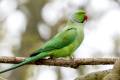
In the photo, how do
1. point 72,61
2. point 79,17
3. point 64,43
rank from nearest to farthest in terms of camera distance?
point 72,61 < point 64,43 < point 79,17

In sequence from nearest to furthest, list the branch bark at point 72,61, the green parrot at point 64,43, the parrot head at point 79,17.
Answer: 1. the branch bark at point 72,61
2. the green parrot at point 64,43
3. the parrot head at point 79,17

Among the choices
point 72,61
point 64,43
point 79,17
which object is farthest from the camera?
point 79,17

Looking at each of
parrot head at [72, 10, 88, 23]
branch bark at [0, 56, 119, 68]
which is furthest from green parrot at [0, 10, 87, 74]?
branch bark at [0, 56, 119, 68]

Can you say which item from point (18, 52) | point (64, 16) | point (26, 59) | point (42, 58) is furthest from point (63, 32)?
point (64, 16)

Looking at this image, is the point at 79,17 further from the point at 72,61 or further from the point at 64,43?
the point at 72,61

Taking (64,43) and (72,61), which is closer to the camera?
(72,61)

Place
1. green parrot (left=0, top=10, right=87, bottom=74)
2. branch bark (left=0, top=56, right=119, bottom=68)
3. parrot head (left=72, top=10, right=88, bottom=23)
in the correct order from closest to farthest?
branch bark (left=0, top=56, right=119, bottom=68)
green parrot (left=0, top=10, right=87, bottom=74)
parrot head (left=72, top=10, right=88, bottom=23)

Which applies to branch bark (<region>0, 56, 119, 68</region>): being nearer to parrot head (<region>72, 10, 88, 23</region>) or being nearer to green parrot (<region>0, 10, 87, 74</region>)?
green parrot (<region>0, 10, 87, 74</region>)

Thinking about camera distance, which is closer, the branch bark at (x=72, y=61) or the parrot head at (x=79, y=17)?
the branch bark at (x=72, y=61)

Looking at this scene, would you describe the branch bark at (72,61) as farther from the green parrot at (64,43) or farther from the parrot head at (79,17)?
the parrot head at (79,17)

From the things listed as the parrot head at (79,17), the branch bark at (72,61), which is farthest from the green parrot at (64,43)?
the branch bark at (72,61)

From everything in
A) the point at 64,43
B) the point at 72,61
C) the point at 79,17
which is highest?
the point at 79,17

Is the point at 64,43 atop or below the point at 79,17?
below

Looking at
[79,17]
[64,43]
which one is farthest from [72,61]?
[79,17]
